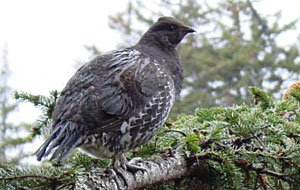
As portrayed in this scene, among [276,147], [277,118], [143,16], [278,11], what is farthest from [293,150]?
[143,16]

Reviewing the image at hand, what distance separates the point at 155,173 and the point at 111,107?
2.35 feet

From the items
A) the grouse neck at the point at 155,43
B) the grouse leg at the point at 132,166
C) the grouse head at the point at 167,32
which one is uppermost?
the grouse head at the point at 167,32

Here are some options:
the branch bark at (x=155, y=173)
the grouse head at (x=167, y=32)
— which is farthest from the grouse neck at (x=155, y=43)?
the branch bark at (x=155, y=173)

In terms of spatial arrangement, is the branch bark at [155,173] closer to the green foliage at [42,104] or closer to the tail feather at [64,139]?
the tail feather at [64,139]

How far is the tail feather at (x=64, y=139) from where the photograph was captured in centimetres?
288

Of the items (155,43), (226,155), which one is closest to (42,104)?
(155,43)

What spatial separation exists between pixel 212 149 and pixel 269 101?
110 cm

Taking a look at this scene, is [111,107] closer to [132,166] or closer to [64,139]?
[64,139]

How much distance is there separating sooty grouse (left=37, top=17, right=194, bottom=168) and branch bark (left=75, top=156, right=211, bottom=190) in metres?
0.23

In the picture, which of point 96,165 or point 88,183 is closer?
point 88,183

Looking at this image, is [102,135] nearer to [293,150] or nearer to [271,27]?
[293,150]

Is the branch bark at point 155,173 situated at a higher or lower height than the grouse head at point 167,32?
lower

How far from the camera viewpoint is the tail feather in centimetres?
288

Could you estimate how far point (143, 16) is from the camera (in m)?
21.8
